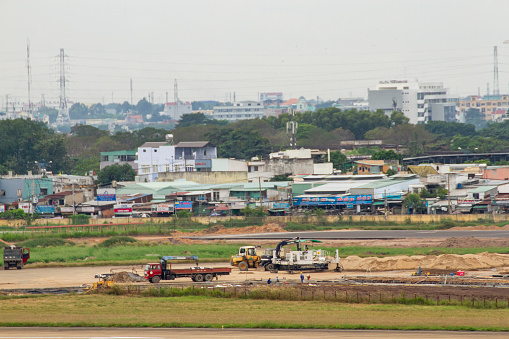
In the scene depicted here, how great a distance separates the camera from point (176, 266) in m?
48.6

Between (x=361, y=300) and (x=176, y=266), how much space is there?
17.0 metres

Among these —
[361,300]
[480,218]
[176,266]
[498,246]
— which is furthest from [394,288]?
[480,218]

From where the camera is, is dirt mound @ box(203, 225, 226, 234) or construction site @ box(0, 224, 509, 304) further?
dirt mound @ box(203, 225, 226, 234)

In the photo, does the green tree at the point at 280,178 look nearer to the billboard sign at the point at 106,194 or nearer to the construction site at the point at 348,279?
the billboard sign at the point at 106,194

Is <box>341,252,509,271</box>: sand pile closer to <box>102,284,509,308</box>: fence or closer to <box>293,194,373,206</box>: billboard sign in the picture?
<box>102,284,509,308</box>: fence

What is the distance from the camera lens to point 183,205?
9050 centimetres

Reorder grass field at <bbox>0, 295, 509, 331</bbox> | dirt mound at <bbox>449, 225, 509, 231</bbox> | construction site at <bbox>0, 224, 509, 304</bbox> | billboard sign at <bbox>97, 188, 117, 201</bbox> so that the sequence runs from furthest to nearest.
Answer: billboard sign at <bbox>97, 188, 117, 201</bbox>, dirt mound at <bbox>449, 225, 509, 231</bbox>, construction site at <bbox>0, 224, 509, 304</bbox>, grass field at <bbox>0, 295, 509, 331</bbox>

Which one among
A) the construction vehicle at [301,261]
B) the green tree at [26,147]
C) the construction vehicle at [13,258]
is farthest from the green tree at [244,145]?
the construction vehicle at [301,261]

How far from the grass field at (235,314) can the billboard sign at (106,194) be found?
5859cm

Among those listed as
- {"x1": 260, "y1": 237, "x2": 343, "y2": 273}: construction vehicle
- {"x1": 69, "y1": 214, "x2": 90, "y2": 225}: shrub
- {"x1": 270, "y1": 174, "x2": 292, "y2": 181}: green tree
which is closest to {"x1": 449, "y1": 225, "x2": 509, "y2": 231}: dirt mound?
{"x1": 260, "y1": 237, "x2": 343, "y2": 273}: construction vehicle

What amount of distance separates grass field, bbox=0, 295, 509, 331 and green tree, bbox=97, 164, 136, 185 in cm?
7417

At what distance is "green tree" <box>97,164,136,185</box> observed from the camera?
362 feet

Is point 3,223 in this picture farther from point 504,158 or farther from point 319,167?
point 504,158

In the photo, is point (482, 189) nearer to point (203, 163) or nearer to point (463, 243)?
point (463, 243)
